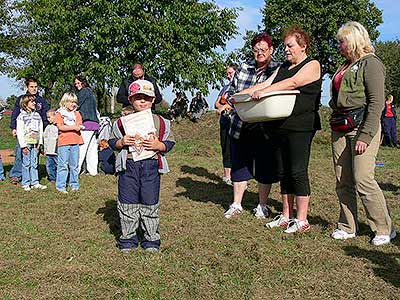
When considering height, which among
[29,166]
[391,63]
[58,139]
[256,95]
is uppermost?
[391,63]

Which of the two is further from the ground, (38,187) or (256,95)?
(256,95)

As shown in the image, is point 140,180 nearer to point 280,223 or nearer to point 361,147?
point 280,223

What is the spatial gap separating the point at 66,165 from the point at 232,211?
312cm

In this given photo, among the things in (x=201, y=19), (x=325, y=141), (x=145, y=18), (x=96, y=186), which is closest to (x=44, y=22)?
(x=145, y=18)

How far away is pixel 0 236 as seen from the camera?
506cm

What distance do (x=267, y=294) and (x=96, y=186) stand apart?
16.3 feet

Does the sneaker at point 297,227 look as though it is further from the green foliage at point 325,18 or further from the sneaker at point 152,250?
the green foliage at point 325,18

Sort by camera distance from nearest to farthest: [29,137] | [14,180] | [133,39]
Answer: [29,137], [14,180], [133,39]

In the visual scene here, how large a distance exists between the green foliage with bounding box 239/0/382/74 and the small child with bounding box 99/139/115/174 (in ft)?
86.1

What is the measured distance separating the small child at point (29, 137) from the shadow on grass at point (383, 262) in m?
5.10

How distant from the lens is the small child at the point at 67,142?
7664 millimetres

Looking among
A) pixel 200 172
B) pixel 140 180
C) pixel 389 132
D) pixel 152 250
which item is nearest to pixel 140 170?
pixel 140 180

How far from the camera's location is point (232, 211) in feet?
19.0

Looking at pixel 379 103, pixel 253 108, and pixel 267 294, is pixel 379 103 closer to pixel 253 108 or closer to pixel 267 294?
pixel 253 108
